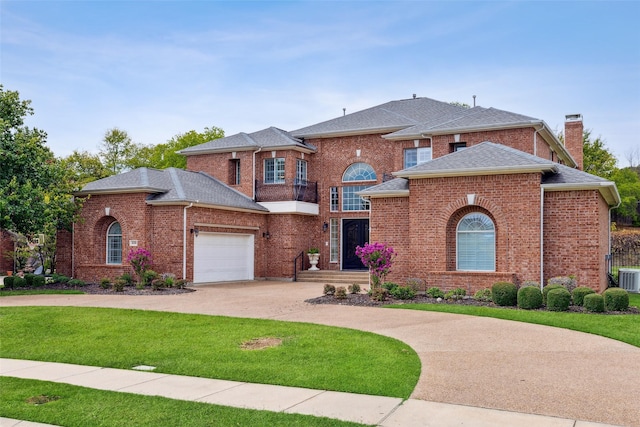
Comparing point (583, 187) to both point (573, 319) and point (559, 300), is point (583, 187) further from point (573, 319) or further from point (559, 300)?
point (573, 319)

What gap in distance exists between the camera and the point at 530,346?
9.70 metres

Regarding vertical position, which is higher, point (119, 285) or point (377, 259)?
point (377, 259)

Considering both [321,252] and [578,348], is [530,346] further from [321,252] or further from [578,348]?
[321,252]

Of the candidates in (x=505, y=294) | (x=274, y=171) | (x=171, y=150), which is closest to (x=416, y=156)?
(x=274, y=171)

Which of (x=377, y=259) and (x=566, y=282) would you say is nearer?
(x=566, y=282)

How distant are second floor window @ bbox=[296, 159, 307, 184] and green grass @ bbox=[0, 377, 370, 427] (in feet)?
65.0

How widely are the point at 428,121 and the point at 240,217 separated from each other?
360 inches

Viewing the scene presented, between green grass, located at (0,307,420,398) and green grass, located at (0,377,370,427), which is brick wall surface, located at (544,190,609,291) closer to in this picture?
green grass, located at (0,307,420,398)

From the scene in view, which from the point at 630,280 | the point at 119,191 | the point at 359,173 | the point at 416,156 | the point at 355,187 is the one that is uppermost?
the point at 416,156

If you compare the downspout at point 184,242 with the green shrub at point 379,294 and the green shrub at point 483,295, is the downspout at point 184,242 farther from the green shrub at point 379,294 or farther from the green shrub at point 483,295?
the green shrub at point 483,295

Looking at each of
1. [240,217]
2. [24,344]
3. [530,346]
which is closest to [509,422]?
[530,346]

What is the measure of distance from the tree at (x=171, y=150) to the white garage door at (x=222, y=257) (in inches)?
696

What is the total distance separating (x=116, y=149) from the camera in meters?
42.6

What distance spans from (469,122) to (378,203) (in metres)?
6.02
